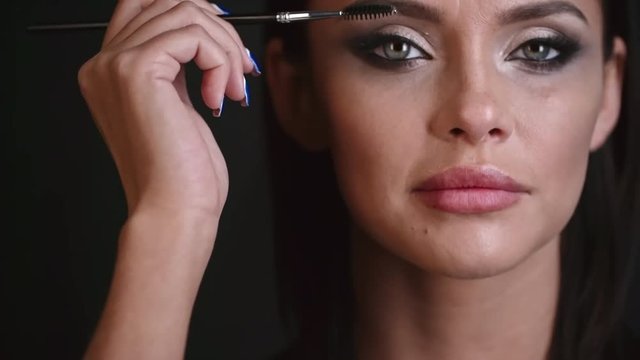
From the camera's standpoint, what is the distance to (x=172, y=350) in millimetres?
795

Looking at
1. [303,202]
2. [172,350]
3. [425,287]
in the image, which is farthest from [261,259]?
[172,350]

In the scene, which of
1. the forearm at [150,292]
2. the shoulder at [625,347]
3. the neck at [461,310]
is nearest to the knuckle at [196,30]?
the forearm at [150,292]

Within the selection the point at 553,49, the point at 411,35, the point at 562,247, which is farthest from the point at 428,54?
the point at 562,247

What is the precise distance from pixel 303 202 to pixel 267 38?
0.68 feet

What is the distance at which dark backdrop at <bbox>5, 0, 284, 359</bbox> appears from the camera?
1084 mm

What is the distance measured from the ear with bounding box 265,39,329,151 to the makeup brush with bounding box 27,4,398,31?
0.12 metres

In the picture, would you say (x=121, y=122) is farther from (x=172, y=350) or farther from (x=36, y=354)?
(x=36, y=354)

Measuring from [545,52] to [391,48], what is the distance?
151mm

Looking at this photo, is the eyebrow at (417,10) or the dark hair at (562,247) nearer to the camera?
the eyebrow at (417,10)

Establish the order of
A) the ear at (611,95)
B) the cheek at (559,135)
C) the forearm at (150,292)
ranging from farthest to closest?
1. the ear at (611,95)
2. the cheek at (559,135)
3. the forearm at (150,292)

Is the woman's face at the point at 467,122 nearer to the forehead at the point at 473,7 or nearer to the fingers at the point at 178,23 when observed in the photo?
the forehead at the point at 473,7

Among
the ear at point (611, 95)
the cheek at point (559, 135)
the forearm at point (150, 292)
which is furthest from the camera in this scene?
the ear at point (611, 95)

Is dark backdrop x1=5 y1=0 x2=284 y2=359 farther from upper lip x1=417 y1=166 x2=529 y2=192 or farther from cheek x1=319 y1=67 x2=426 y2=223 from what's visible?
upper lip x1=417 y1=166 x2=529 y2=192

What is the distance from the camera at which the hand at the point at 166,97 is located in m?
0.80
